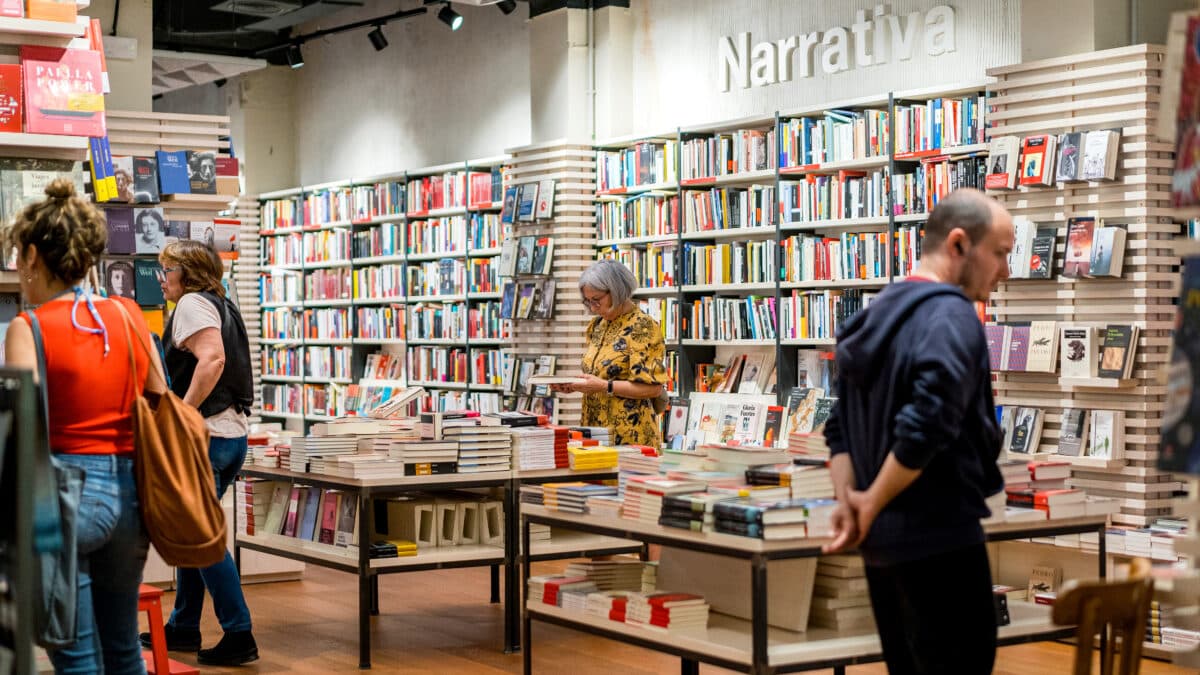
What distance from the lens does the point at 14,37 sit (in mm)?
4594

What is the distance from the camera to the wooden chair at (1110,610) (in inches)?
104

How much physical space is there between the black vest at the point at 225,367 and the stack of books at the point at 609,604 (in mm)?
1911

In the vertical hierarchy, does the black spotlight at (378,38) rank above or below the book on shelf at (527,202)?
above

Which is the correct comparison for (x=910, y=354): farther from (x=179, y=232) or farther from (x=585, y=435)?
(x=179, y=232)

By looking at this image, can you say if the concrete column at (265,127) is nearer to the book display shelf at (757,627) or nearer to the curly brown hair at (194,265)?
the curly brown hair at (194,265)

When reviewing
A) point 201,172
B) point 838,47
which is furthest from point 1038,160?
point 201,172

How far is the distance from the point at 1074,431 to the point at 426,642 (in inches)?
121

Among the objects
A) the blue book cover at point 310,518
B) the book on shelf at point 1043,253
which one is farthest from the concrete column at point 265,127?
the book on shelf at point 1043,253

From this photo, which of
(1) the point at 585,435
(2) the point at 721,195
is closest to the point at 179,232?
(1) the point at 585,435

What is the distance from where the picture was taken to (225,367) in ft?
18.6

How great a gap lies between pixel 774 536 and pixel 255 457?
11.1 feet

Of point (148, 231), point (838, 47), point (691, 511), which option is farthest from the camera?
point (838, 47)

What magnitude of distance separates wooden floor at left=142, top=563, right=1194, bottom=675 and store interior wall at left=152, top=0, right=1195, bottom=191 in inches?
126

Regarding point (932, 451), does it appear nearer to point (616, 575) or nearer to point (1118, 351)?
point (616, 575)
